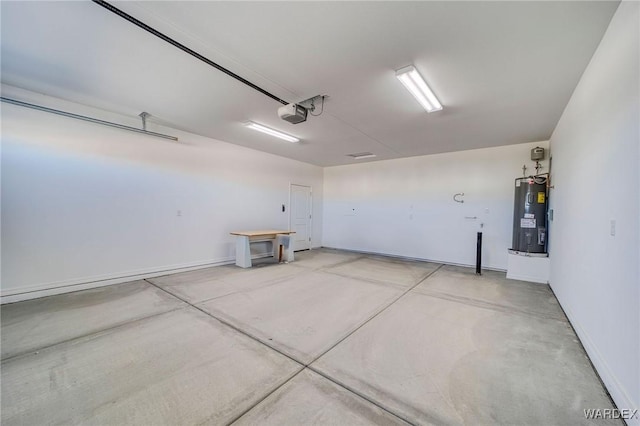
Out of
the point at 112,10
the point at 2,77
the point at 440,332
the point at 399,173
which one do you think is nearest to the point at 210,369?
the point at 440,332

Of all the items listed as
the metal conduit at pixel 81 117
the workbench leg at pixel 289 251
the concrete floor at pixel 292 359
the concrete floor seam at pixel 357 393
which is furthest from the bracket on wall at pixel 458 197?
the metal conduit at pixel 81 117

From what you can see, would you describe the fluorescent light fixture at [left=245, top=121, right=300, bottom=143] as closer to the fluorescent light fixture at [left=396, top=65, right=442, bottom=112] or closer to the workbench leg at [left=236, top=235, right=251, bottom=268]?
the workbench leg at [left=236, top=235, right=251, bottom=268]

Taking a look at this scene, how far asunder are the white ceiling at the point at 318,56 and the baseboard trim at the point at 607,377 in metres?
2.60

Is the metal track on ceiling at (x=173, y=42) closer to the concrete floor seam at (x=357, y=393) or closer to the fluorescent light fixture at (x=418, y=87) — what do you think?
the fluorescent light fixture at (x=418, y=87)

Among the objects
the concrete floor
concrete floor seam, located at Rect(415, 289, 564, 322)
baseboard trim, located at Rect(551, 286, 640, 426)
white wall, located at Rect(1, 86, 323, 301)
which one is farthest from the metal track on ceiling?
baseboard trim, located at Rect(551, 286, 640, 426)

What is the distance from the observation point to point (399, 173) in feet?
22.2

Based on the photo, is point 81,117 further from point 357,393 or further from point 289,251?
point 357,393

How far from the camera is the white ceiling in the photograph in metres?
1.86

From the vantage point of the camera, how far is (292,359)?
209 centimetres

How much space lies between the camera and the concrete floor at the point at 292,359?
156cm

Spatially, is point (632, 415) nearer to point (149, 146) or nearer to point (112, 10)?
point (112, 10)

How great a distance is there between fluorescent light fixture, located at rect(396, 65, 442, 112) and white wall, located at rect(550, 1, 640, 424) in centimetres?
140

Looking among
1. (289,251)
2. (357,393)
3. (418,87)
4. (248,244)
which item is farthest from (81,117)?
(357,393)

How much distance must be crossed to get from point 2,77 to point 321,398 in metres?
5.03
